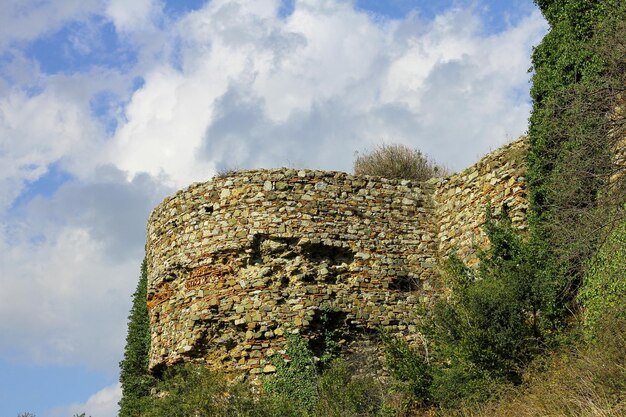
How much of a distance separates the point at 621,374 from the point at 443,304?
12.5ft

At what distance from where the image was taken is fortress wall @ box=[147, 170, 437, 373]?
50.1 ft

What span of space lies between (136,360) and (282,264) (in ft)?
15.9

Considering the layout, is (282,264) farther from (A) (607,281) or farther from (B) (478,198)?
(A) (607,281)

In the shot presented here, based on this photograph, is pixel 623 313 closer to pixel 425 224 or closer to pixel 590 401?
pixel 590 401

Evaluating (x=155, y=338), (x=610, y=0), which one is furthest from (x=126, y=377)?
(x=610, y=0)

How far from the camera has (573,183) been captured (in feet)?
37.8

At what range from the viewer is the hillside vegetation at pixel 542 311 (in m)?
10.9

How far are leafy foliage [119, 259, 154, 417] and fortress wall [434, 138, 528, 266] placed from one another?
6.70 m

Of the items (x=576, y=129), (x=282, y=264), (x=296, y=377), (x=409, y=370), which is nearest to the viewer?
(x=576, y=129)

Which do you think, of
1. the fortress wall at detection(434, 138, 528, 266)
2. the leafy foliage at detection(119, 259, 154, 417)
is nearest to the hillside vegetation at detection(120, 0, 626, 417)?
the fortress wall at detection(434, 138, 528, 266)

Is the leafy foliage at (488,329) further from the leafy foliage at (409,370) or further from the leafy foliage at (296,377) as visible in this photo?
the leafy foliage at (296,377)

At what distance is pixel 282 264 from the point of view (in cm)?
1546

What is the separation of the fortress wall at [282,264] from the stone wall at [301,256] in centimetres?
2

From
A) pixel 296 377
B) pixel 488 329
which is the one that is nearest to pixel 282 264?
pixel 296 377
